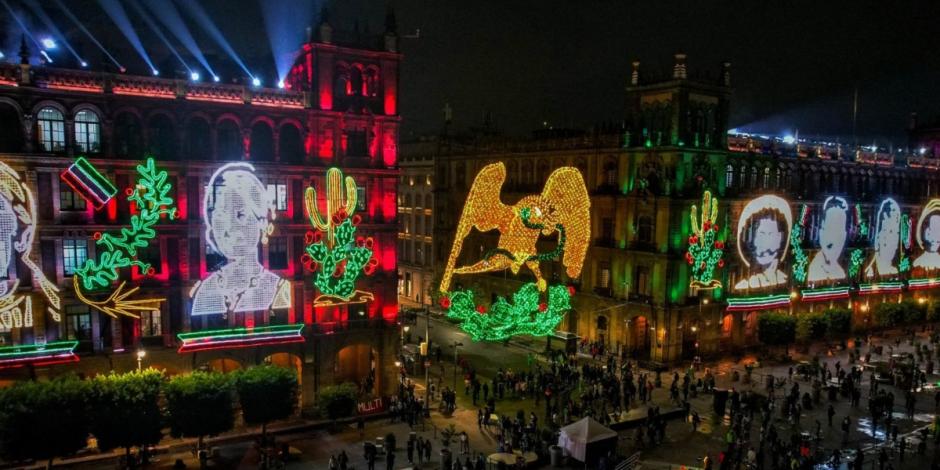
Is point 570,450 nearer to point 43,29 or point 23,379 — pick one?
point 23,379

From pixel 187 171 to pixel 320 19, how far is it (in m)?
12.9

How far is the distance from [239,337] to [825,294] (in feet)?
184

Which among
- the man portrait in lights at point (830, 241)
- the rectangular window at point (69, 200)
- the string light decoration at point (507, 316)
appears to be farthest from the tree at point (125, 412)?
the man portrait in lights at point (830, 241)

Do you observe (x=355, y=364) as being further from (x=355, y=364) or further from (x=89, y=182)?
(x=89, y=182)

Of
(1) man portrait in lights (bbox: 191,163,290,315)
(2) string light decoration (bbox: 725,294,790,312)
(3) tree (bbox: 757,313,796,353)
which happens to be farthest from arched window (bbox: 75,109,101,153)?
(3) tree (bbox: 757,313,796,353)

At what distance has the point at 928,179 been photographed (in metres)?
81.6

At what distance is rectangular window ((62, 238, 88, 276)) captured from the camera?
37.9m

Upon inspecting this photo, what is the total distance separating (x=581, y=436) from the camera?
33.1 meters

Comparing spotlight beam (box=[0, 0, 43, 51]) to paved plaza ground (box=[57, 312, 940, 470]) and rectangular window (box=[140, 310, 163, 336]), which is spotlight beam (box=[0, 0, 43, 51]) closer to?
rectangular window (box=[140, 310, 163, 336])

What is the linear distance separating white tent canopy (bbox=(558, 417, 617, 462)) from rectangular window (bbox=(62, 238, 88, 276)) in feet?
92.6

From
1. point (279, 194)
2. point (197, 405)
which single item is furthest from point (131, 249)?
point (197, 405)

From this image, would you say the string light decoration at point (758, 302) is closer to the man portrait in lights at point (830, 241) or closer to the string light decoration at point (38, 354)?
the man portrait in lights at point (830, 241)

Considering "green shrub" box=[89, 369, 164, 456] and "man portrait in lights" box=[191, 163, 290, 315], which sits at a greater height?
"man portrait in lights" box=[191, 163, 290, 315]

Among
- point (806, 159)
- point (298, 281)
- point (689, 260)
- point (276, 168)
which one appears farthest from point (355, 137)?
point (806, 159)
